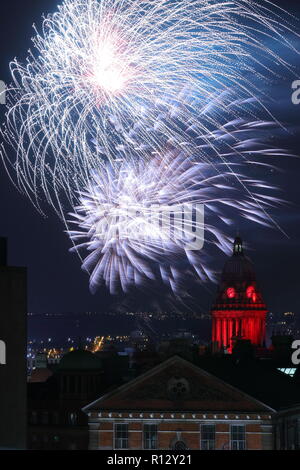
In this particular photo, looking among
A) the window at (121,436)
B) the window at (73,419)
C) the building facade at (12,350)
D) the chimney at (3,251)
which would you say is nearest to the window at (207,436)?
the window at (121,436)

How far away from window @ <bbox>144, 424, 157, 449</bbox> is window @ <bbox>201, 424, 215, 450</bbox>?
11.9 ft

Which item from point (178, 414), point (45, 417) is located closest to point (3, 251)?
point (178, 414)

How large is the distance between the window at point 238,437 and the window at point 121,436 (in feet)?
26.6

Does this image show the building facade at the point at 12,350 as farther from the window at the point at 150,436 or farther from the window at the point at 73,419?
the window at the point at 73,419

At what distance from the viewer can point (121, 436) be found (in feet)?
375

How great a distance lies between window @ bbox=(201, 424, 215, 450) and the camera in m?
113

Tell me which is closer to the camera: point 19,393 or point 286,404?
point 19,393

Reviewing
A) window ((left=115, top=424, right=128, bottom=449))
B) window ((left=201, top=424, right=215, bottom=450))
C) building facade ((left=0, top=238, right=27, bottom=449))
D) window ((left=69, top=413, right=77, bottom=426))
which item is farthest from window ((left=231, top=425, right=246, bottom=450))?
window ((left=69, top=413, right=77, bottom=426))

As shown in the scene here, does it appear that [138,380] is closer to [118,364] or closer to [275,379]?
[275,379]

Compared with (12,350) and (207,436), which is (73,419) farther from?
(12,350)

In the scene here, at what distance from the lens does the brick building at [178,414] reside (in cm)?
11338

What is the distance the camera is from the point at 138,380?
116m
